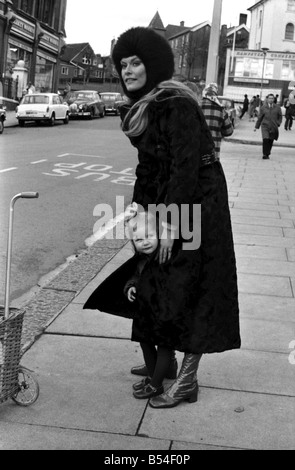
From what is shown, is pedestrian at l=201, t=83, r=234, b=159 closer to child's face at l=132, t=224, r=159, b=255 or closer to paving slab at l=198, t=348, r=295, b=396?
paving slab at l=198, t=348, r=295, b=396

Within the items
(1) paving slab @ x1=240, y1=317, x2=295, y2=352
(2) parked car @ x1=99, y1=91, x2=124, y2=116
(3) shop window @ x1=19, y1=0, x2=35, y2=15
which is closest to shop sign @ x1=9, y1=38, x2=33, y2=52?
(3) shop window @ x1=19, y1=0, x2=35, y2=15

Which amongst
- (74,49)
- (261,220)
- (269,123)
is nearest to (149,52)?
(261,220)

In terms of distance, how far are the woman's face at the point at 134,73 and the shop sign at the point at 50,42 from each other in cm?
4657

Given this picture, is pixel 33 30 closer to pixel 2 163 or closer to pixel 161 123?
pixel 2 163

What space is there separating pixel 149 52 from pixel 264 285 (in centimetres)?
314

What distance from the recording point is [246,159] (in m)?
19.2

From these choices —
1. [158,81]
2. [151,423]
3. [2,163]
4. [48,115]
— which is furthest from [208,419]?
[48,115]

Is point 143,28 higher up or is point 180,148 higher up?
point 143,28

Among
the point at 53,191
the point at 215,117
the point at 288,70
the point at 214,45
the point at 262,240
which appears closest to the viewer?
the point at 262,240

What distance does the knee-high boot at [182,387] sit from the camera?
11.7 ft

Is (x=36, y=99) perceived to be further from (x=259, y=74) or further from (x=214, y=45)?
(x=259, y=74)

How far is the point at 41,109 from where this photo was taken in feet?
101

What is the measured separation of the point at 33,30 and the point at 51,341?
144 ft

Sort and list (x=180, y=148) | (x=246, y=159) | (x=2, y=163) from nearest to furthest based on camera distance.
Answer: (x=180, y=148), (x=2, y=163), (x=246, y=159)
